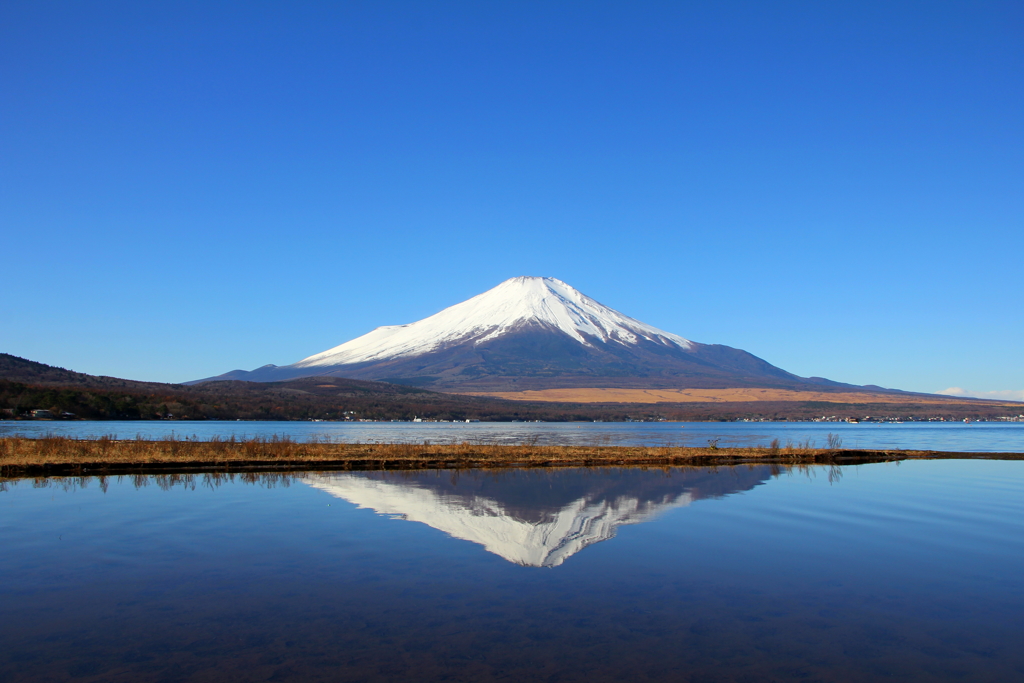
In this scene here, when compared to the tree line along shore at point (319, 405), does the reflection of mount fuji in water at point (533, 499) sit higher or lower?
lower

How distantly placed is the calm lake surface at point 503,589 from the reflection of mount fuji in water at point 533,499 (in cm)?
13

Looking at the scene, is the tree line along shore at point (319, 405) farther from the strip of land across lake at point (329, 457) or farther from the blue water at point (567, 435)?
the strip of land across lake at point (329, 457)

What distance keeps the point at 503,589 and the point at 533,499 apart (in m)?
9.47

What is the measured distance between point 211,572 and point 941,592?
10717 mm

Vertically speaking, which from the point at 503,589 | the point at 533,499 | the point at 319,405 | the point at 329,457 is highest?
the point at 319,405

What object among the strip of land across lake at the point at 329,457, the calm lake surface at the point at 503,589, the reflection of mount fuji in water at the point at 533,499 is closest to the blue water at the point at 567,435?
the strip of land across lake at the point at 329,457

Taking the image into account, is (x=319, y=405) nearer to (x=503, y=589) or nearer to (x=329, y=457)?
(x=329, y=457)

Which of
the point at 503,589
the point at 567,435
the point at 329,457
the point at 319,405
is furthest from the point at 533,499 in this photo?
the point at 319,405

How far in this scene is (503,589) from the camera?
33.7 ft

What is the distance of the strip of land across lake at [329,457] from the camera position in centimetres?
2671

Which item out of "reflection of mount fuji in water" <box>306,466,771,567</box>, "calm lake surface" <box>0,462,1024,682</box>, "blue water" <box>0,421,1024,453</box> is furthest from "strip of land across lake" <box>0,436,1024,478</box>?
"blue water" <box>0,421,1024,453</box>

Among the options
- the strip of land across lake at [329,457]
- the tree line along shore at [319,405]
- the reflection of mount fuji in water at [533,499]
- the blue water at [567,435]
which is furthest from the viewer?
the tree line along shore at [319,405]

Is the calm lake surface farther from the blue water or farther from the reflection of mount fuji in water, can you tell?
the blue water

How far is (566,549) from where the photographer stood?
13.1 m
